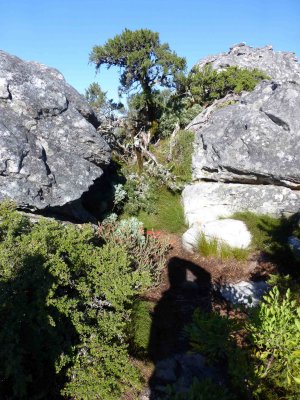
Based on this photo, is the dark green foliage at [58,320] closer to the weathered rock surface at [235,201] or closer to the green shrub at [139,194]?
the green shrub at [139,194]

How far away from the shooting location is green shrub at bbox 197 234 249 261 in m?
7.90

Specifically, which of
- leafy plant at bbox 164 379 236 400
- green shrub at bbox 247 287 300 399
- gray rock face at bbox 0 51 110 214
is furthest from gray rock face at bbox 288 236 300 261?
gray rock face at bbox 0 51 110 214

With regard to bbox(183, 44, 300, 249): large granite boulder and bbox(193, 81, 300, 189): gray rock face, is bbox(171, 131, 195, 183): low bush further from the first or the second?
bbox(193, 81, 300, 189): gray rock face

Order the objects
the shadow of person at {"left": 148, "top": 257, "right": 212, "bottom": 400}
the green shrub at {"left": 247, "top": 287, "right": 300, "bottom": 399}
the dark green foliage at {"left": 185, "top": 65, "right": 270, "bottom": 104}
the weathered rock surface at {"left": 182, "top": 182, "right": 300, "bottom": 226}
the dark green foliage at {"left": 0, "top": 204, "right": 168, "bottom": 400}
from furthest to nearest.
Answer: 1. the dark green foliage at {"left": 185, "top": 65, "right": 270, "bottom": 104}
2. the weathered rock surface at {"left": 182, "top": 182, "right": 300, "bottom": 226}
3. the shadow of person at {"left": 148, "top": 257, "right": 212, "bottom": 400}
4. the dark green foliage at {"left": 0, "top": 204, "right": 168, "bottom": 400}
5. the green shrub at {"left": 247, "top": 287, "right": 300, "bottom": 399}

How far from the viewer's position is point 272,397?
3.47 metres

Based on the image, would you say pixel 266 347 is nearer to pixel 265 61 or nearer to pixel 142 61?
pixel 142 61

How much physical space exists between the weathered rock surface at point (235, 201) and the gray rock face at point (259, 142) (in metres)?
0.33

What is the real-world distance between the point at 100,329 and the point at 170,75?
12.2m

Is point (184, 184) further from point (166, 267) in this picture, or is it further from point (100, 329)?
point (100, 329)

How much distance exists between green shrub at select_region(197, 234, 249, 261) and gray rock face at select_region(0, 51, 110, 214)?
3.26 meters

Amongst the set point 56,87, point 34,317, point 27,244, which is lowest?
point 34,317

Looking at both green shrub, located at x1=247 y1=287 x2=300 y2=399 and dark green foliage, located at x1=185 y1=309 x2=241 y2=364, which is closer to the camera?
green shrub, located at x1=247 y1=287 x2=300 y2=399

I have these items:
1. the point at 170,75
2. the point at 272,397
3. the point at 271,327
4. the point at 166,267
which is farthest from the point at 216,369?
the point at 170,75

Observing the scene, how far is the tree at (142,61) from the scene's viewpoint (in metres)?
13.3
